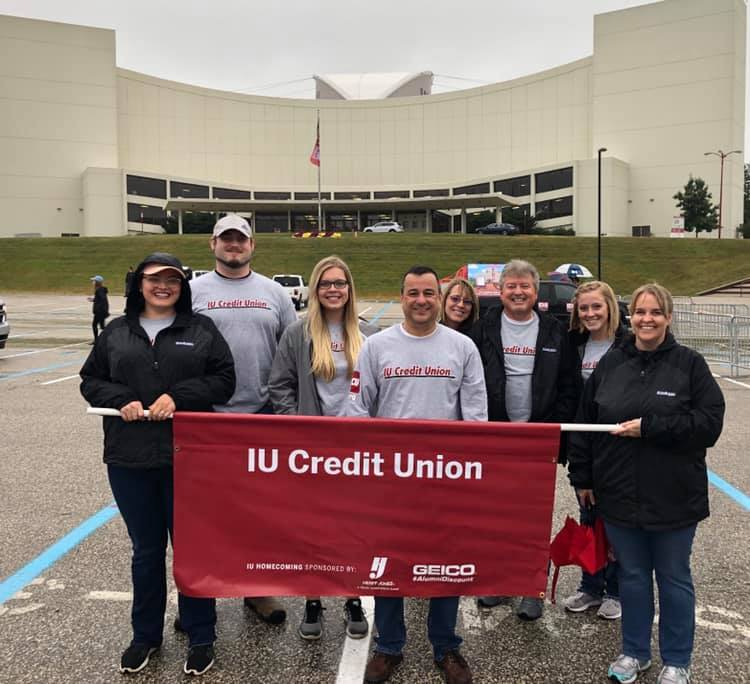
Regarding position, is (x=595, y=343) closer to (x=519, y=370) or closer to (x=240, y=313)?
(x=519, y=370)

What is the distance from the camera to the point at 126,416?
289cm

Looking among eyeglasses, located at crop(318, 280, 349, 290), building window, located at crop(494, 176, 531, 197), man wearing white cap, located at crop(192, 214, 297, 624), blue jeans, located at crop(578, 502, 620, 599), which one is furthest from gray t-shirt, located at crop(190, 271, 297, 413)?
building window, located at crop(494, 176, 531, 197)

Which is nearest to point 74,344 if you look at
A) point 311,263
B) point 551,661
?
point 551,661

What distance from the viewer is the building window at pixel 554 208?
224ft

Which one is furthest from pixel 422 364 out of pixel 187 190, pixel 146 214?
pixel 187 190

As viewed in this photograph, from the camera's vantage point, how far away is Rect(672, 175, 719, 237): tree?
194 feet

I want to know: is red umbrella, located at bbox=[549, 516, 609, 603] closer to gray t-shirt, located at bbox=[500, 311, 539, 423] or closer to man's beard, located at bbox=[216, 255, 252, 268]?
gray t-shirt, located at bbox=[500, 311, 539, 423]

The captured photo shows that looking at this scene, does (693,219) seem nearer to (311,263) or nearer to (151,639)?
(311,263)

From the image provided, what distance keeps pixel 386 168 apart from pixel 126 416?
82440 millimetres

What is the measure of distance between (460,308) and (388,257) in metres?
41.3

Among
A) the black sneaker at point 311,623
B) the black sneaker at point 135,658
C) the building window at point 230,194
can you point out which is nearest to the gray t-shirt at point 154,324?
the black sneaker at point 135,658

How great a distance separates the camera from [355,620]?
331 centimetres

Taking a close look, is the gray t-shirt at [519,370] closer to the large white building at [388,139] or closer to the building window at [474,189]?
the large white building at [388,139]

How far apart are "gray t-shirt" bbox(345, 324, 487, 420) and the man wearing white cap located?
705 mm
